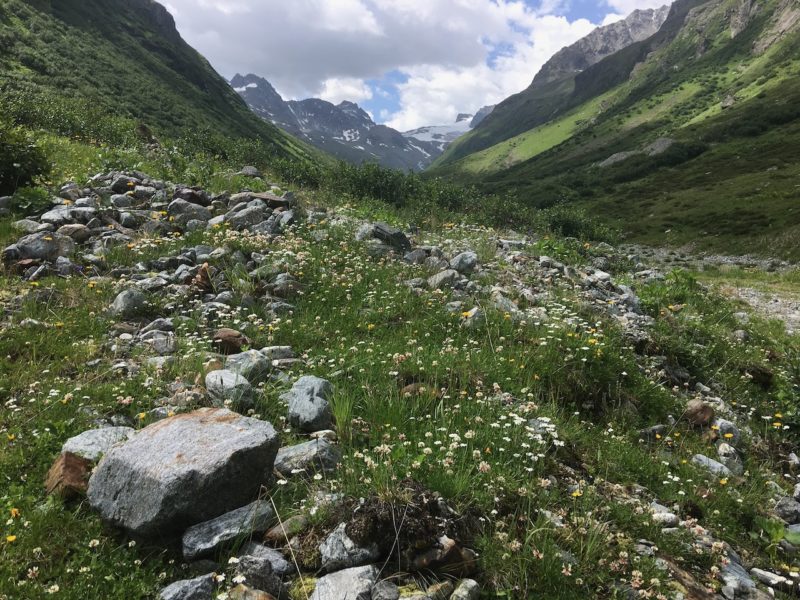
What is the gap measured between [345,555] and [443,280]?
7.50m

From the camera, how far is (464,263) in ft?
39.6

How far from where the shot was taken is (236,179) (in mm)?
16156

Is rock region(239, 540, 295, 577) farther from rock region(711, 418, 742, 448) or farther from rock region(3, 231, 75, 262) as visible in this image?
rock region(3, 231, 75, 262)

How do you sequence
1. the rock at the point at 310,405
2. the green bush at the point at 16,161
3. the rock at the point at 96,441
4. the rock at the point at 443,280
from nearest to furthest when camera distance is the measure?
1. the rock at the point at 96,441
2. the rock at the point at 310,405
3. the rock at the point at 443,280
4. the green bush at the point at 16,161

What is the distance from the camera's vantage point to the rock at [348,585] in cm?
330

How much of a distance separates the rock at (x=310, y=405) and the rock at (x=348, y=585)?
2003 millimetres

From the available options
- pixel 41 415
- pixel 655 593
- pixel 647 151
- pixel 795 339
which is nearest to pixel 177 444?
pixel 41 415

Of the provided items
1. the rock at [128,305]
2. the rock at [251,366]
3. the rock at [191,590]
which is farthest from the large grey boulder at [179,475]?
the rock at [128,305]

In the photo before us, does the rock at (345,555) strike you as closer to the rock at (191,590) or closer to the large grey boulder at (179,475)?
the rock at (191,590)

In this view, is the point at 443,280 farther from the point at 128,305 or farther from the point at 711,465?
the point at 128,305

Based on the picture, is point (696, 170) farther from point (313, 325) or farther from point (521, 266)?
point (313, 325)

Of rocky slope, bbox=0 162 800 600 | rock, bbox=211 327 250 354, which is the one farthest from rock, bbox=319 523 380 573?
rock, bbox=211 327 250 354

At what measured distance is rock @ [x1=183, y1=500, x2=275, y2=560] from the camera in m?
3.66

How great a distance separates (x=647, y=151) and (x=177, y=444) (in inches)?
6459
